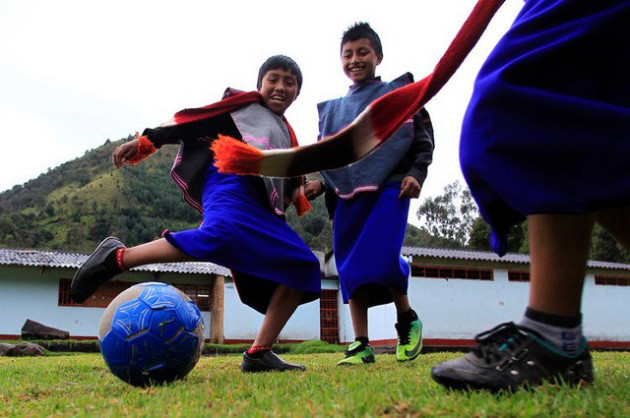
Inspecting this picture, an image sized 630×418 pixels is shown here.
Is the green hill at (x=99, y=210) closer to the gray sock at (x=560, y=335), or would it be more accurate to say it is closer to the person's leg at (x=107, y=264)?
the person's leg at (x=107, y=264)

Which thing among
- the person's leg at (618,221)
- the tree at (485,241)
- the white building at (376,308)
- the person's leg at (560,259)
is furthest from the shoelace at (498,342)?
the tree at (485,241)

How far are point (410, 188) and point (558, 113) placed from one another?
224 cm

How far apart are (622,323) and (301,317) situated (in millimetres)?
12460

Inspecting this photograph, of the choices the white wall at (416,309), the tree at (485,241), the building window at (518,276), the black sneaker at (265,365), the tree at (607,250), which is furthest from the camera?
the tree at (485,241)

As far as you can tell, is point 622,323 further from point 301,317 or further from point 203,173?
point 203,173

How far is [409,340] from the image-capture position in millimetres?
4125

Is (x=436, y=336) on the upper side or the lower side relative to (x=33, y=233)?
lower

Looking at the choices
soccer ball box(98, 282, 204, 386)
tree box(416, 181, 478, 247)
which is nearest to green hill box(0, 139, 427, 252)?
tree box(416, 181, 478, 247)

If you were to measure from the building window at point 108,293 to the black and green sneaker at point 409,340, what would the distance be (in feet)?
61.3

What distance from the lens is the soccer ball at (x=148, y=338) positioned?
2.74 meters

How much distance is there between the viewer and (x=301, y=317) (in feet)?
79.9

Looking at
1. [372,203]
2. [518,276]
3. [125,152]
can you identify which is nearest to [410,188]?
[372,203]

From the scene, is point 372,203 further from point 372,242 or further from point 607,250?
point 607,250

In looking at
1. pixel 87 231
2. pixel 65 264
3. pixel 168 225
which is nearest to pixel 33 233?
pixel 87 231
